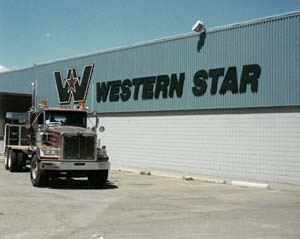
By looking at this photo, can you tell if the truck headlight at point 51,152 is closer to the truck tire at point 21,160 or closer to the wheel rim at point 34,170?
the wheel rim at point 34,170

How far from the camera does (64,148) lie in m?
18.7

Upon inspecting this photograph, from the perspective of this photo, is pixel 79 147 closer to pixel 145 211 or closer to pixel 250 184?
pixel 145 211

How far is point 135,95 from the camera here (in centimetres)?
3034

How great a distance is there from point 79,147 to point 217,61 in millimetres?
8932

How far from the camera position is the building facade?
71.1 feet

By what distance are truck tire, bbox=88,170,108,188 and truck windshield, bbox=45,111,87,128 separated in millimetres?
2252

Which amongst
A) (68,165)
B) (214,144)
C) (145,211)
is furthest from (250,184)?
(145,211)

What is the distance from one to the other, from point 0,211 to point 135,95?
17925mm

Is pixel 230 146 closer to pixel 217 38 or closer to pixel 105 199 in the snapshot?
pixel 217 38

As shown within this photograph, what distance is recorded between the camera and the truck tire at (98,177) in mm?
19667

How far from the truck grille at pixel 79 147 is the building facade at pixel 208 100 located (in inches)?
291

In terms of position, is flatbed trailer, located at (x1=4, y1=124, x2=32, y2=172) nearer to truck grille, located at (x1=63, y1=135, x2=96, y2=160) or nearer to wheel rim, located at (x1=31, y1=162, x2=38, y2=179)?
wheel rim, located at (x1=31, y1=162, x2=38, y2=179)

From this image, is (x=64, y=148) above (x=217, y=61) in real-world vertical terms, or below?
below

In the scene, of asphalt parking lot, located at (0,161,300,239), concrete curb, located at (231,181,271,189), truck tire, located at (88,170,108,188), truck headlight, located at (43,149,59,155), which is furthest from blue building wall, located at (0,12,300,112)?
truck headlight, located at (43,149,59,155)
